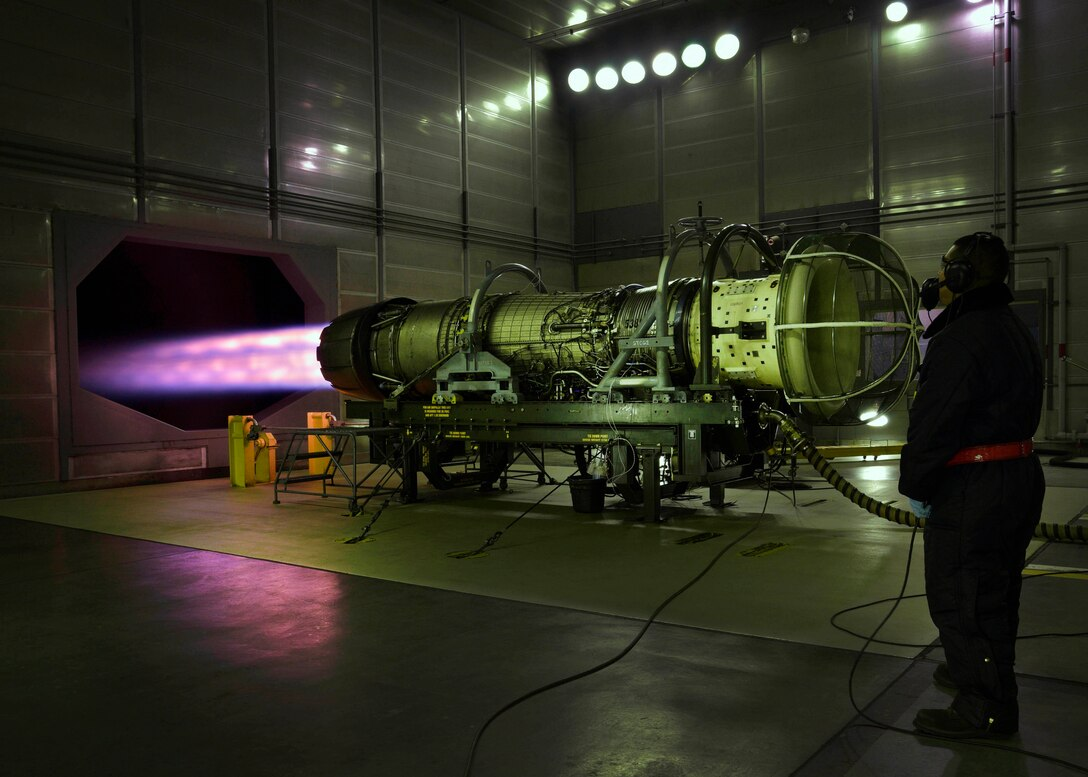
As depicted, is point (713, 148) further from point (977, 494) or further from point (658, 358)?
point (977, 494)

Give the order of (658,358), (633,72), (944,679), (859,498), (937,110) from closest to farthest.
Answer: (944,679) → (859,498) → (658,358) → (937,110) → (633,72)

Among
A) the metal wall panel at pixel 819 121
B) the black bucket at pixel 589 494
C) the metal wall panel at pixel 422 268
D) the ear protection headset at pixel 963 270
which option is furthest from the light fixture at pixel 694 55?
the ear protection headset at pixel 963 270

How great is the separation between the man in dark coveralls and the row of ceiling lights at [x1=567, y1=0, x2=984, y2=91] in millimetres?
15210

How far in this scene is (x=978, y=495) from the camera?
316 centimetres

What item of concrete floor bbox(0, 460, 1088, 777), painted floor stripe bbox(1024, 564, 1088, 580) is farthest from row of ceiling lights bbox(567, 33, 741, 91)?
painted floor stripe bbox(1024, 564, 1088, 580)

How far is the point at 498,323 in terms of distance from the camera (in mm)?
9172

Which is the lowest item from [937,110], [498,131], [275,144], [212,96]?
[275,144]

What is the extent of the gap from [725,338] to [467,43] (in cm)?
1243

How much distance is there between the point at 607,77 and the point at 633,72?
594mm

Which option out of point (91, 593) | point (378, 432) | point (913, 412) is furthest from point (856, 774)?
point (378, 432)

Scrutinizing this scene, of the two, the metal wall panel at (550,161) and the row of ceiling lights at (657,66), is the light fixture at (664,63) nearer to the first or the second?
the row of ceiling lights at (657,66)

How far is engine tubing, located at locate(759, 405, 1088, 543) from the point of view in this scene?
562 cm

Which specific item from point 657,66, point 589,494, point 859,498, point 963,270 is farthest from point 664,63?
point 963,270

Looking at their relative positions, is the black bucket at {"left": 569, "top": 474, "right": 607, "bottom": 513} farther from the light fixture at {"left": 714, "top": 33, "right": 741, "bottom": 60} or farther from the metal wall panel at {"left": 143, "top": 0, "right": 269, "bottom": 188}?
the light fixture at {"left": 714, "top": 33, "right": 741, "bottom": 60}
